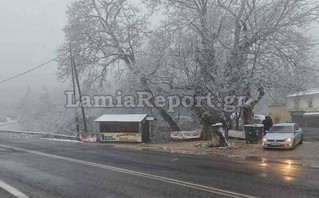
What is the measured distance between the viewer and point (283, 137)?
1998cm

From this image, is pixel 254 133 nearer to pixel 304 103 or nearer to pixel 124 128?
pixel 124 128

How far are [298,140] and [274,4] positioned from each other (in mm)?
9451

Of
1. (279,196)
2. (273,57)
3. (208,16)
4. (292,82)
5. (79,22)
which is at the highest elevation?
(79,22)

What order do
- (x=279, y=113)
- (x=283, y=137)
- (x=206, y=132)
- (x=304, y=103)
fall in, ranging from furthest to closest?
1. (x=279, y=113)
2. (x=304, y=103)
3. (x=206, y=132)
4. (x=283, y=137)

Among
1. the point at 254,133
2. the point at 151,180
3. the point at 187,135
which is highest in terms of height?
the point at 254,133

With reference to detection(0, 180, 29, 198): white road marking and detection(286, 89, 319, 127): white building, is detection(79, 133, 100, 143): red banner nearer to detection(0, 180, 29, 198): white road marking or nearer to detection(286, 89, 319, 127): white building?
detection(0, 180, 29, 198): white road marking

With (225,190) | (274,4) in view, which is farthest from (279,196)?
(274,4)

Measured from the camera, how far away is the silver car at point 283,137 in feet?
64.9

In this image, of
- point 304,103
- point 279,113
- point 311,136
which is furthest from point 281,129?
point 279,113

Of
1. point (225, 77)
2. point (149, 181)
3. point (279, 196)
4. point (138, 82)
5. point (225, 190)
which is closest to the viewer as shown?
point (279, 196)

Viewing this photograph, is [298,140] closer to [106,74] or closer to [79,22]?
[106,74]

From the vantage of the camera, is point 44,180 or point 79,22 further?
point 79,22

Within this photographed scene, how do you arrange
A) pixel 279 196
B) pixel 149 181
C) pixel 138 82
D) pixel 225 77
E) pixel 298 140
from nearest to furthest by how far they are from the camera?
pixel 279 196
pixel 149 181
pixel 298 140
pixel 225 77
pixel 138 82

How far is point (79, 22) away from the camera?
35375 millimetres
